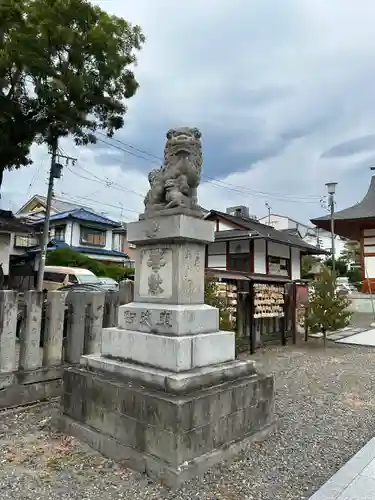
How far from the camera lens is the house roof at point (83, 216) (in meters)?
29.8

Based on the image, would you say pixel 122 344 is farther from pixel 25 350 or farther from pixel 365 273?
pixel 365 273

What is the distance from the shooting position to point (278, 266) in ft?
62.3

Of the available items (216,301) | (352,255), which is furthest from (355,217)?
(352,255)

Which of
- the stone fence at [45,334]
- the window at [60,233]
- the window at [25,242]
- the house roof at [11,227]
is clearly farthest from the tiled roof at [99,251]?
the stone fence at [45,334]

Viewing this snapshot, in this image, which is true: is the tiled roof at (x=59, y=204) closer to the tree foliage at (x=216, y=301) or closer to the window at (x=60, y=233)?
the window at (x=60, y=233)

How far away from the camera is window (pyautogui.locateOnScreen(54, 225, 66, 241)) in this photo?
30.1m

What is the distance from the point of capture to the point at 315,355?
8.91 metres

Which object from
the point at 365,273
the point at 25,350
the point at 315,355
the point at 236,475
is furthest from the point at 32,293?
the point at 365,273

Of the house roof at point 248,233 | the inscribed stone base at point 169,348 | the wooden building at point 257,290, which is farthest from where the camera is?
the house roof at point 248,233

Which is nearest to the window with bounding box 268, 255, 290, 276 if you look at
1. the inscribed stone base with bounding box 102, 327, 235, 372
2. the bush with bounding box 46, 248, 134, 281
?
the bush with bounding box 46, 248, 134, 281

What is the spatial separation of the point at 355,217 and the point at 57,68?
1455 cm

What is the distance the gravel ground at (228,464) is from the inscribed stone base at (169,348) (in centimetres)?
89

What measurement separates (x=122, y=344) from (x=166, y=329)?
1.95 ft

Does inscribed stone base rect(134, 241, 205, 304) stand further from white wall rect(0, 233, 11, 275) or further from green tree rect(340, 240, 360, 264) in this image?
green tree rect(340, 240, 360, 264)
